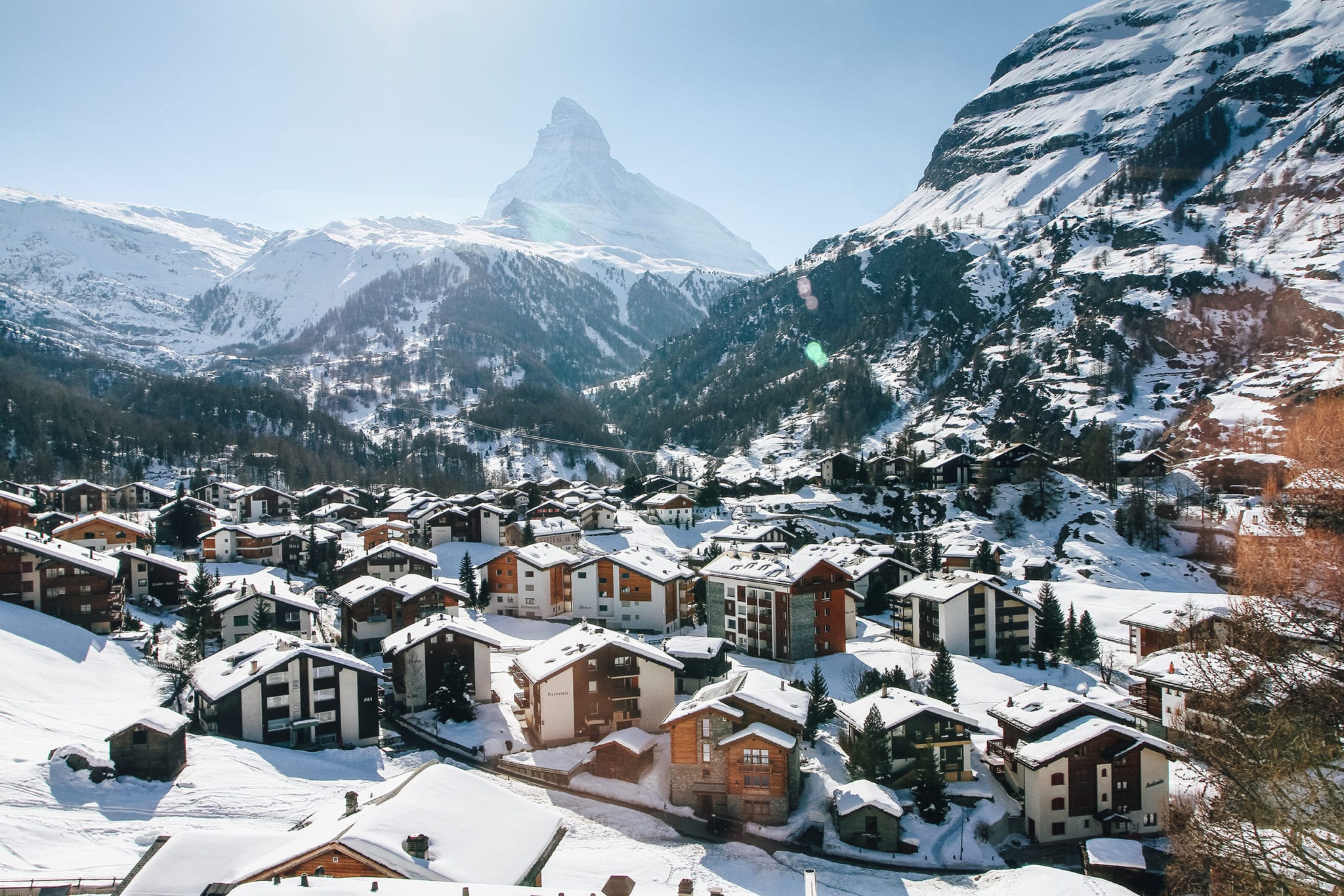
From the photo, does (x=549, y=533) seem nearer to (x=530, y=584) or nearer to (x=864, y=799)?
(x=530, y=584)

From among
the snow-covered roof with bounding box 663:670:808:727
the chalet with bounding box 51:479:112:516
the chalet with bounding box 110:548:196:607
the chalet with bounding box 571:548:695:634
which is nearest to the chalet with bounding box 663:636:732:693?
the snow-covered roof with bounding box 663:670:808:727

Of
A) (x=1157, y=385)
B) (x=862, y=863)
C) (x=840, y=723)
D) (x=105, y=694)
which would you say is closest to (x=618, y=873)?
(x=862, y=863)

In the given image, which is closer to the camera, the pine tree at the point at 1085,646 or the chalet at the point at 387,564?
the pine tree at the point at 1085,646

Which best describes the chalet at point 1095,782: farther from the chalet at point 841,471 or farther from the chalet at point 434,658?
the chalet at point 841,471

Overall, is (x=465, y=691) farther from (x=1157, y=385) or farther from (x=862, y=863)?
(x=1157, y=385)

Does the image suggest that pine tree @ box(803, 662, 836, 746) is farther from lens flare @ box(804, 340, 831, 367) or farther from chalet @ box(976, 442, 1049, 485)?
A: lens flare @ box(804, 340, 831, 367)

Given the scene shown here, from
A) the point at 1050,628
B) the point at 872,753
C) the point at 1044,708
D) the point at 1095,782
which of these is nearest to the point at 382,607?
the point at 872,753

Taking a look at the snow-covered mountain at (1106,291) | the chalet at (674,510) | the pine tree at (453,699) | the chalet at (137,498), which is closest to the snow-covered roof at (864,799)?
the pine tree at (453,699)
